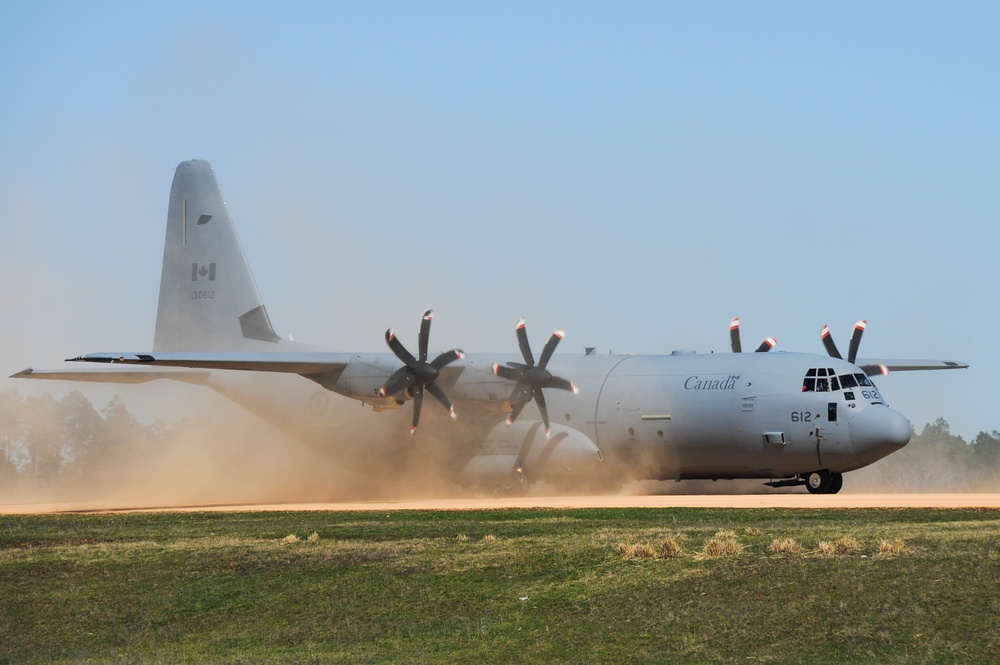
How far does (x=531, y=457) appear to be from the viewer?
41.3 metres

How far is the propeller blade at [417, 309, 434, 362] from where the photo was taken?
3981 centimetres

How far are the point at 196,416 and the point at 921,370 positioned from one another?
26.3 meters

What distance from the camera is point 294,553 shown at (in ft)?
82.4

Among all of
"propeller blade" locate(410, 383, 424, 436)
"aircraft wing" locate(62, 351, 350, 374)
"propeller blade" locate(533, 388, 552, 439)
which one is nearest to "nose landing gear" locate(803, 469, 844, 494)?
"propeller blade" locate(533, 388, 552, 439)

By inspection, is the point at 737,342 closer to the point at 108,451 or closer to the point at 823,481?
the point at 823,481

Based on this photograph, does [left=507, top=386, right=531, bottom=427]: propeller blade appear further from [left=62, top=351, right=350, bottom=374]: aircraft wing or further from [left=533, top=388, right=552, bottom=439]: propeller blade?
[left=62, top=351, right=350, bottom=374]: aircraft wing

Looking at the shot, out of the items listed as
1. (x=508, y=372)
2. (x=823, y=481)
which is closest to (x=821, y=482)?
(x=823, y=481)

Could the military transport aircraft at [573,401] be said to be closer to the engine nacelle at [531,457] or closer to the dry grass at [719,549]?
the engine nacelle at [531,457]

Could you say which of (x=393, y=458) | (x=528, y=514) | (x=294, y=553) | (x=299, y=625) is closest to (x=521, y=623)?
(x=299, y=625)

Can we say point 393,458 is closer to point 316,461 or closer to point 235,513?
point 316,461

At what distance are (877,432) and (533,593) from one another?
1828 centimetres

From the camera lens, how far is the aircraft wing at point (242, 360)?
36.5m

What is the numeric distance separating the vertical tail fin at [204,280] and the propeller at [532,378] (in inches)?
409

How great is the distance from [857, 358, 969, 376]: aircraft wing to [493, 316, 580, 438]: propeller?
10359mm
